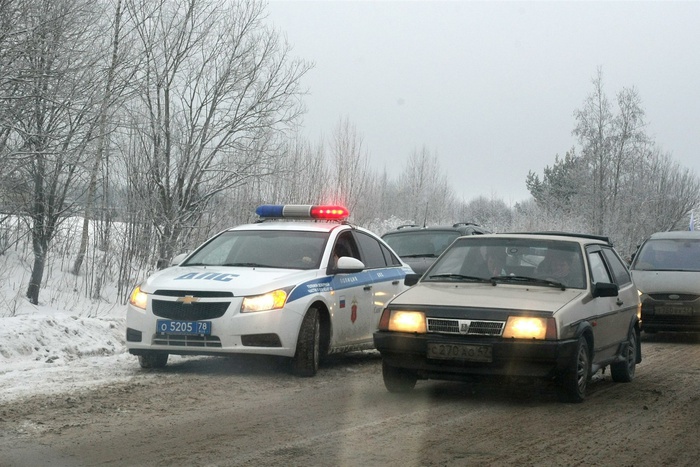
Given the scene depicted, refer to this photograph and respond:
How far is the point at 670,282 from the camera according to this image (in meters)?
14.8

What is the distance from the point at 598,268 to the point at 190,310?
4069 mm

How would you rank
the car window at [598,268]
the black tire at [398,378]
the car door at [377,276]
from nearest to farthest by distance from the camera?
1. the black tire at [398,378]
2. the car window at [598,268]
3. the car door at [377,276]

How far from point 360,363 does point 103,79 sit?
6169 mm

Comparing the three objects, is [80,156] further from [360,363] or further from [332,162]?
[332,162]

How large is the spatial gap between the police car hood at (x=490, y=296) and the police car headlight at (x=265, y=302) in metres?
1.37

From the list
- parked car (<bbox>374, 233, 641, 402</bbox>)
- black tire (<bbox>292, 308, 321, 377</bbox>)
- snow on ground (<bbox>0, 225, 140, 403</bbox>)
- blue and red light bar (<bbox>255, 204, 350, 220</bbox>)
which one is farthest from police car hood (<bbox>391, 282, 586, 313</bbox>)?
snow on ground (<bbox>0, 225, 140, 403</bbox>)

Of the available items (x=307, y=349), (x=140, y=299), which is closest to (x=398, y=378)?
(x=307, y=349)

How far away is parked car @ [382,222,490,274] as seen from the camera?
1683 centimetres

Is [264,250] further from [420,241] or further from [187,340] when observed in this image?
[420,241]

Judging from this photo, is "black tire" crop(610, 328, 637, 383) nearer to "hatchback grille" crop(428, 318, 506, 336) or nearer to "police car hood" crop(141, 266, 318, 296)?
"hatchback grille" crop(428, 318, 506, 336)

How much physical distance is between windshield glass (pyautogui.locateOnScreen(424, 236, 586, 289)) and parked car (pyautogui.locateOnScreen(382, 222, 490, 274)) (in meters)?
7.48

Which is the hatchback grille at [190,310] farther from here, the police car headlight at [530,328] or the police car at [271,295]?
the police car headlight at [530,328]

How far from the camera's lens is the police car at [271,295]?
8.84 m

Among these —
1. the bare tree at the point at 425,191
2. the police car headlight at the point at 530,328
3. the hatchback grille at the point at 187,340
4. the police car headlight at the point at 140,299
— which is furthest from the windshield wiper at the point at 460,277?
the bare tree at the point at 425,191
